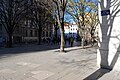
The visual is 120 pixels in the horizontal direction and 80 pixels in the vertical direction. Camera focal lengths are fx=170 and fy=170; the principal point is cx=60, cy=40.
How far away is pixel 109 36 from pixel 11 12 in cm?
2071

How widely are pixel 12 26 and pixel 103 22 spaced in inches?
793

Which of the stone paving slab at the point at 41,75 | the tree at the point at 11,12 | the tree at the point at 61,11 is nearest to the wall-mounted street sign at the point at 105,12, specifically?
the stone paving slab at the point at 41,75

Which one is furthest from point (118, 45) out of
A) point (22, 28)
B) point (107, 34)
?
point (22, 28)

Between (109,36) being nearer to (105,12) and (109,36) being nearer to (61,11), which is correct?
(105,12)

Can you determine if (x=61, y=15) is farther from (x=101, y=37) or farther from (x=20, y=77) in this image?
(x=20, y=77)

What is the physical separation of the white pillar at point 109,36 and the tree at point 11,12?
65.2 ft

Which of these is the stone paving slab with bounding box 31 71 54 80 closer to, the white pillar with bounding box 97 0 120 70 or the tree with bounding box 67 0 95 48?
the white pillar with bounding box 97 0 120 70

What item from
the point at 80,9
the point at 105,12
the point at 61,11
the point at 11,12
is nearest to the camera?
the point at 105,12

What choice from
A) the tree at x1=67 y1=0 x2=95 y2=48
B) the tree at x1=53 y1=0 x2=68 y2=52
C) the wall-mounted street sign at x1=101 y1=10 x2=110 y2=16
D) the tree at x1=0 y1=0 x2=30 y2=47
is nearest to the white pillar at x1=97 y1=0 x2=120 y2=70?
the wall-mounted street sign at x1=101 y1=10 x2=110 y2=16

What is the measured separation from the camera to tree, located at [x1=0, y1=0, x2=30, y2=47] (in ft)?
86.6

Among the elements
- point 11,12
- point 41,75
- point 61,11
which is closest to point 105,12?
point 41,75

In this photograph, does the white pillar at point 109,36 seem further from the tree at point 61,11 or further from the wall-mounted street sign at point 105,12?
the tree at point 61,11

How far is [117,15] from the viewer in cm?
827

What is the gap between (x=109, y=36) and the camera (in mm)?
8680
